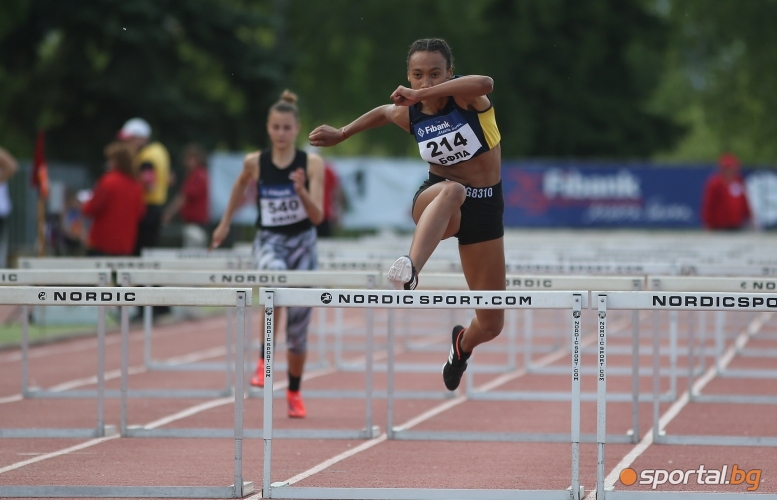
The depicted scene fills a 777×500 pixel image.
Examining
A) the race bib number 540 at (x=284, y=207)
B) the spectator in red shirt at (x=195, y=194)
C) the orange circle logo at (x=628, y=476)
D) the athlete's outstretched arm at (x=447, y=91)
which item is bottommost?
the orange circle logo at (x=628, y=476)

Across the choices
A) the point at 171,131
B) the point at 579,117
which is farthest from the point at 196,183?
the point at 579,117

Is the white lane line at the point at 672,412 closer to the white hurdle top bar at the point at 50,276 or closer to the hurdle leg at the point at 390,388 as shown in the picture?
the hurdle leg at the point at 390,388

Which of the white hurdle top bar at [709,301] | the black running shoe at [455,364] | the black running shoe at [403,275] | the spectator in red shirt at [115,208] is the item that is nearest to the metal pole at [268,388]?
the black running shoe at [403,275]

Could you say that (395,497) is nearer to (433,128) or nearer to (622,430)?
(433,128)

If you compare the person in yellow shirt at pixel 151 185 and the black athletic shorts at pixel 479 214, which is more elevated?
the person in yellow shirt at pixel 151 185

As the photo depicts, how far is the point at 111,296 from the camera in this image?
20.7ft

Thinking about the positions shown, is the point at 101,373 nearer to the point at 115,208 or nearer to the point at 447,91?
the point at 447,91

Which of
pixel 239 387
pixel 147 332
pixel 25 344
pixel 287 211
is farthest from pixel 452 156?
pixel 147 332

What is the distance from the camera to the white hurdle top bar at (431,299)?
5930 millimetres

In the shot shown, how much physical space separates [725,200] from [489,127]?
559 inches

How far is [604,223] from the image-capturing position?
85.3 feet

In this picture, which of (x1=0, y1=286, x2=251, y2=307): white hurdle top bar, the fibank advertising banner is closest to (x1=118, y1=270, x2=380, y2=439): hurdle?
(x1=0, y1=286, x2=251, y2=307): white hurdle top bar

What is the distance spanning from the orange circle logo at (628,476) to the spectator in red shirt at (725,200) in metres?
13.4

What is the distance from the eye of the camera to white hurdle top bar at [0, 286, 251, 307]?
6297 mm
